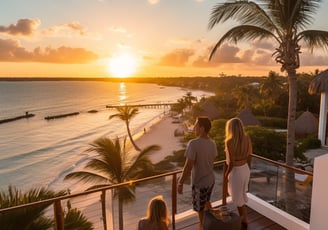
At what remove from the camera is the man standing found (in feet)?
10.1

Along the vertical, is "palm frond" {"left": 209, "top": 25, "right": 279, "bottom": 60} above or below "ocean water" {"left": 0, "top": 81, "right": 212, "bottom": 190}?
above

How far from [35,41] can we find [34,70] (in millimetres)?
50361

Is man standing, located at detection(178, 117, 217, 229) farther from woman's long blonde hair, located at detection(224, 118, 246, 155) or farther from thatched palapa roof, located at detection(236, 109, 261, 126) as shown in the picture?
thatched palapa roof, located at detection(236, 109, 261, 126)

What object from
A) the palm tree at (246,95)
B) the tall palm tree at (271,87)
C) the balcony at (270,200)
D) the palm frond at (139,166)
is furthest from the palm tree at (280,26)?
the palm tree at (246,95)

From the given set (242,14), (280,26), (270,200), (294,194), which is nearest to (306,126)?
(280,26)

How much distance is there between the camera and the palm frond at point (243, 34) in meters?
6.91

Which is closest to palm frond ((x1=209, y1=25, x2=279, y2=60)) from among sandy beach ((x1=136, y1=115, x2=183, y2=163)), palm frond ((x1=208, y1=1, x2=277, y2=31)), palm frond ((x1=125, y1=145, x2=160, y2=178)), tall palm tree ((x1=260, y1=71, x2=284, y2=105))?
palm frond ((x1=208, y1=1, x2=277, y2=31))

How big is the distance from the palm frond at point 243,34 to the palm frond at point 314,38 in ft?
2.21

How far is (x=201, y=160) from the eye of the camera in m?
3.13

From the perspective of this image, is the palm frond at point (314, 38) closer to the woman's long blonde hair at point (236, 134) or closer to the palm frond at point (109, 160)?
the woman's long blonde hair at point (236, 134)

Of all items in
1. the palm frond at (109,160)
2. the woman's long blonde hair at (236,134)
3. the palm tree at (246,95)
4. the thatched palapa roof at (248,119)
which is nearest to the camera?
the woman's long blonde hair at (236,134)

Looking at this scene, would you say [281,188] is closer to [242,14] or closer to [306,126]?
[242,14]

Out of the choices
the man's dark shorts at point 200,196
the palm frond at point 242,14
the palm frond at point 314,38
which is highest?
the palm frond at point 242,14

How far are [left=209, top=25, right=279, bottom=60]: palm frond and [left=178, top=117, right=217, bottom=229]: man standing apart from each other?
4232 millimetres
